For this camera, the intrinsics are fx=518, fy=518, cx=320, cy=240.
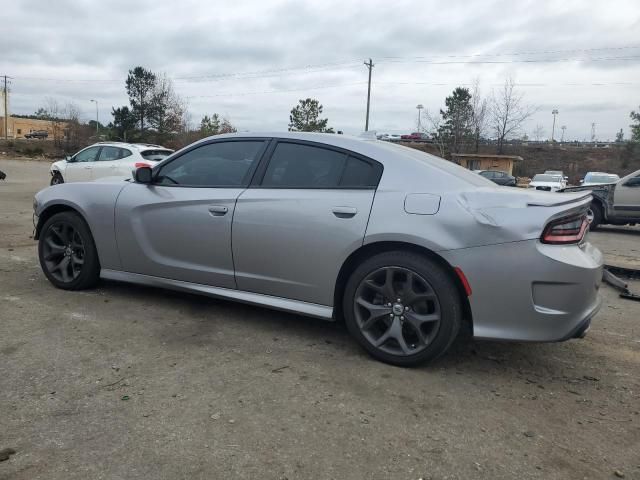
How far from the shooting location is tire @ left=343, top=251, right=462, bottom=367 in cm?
313

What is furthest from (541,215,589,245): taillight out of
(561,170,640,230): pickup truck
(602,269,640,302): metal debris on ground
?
(561,170,640,230): pickup truck

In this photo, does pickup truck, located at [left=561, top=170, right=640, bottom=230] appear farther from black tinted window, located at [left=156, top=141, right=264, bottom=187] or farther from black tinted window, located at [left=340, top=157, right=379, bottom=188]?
black tinted window, located at [left=156, top=141, right=264, bottom=187]

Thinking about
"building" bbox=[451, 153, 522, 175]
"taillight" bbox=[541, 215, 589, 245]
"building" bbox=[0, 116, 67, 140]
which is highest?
"building" bbox=[0, 116, 67, 140]

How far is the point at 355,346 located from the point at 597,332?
2.04 meters

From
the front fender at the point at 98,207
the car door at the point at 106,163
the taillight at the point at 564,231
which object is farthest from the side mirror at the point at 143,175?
the car door at the point at 106,163

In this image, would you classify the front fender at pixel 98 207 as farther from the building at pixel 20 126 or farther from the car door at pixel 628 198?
the building at pixel 20 126

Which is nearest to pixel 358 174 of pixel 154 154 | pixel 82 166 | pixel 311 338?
pixel 311 338

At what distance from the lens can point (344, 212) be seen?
134 inches

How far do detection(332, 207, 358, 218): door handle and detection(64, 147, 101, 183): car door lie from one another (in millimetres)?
12064

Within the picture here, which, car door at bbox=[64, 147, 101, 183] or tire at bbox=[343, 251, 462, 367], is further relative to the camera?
car door at bbox=[64, 147, 101, 183]

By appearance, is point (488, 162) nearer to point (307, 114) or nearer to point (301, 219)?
point (307, 114)

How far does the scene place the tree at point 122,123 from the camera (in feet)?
176

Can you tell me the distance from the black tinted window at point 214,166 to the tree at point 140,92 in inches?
2169

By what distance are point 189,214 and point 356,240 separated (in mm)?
1413
